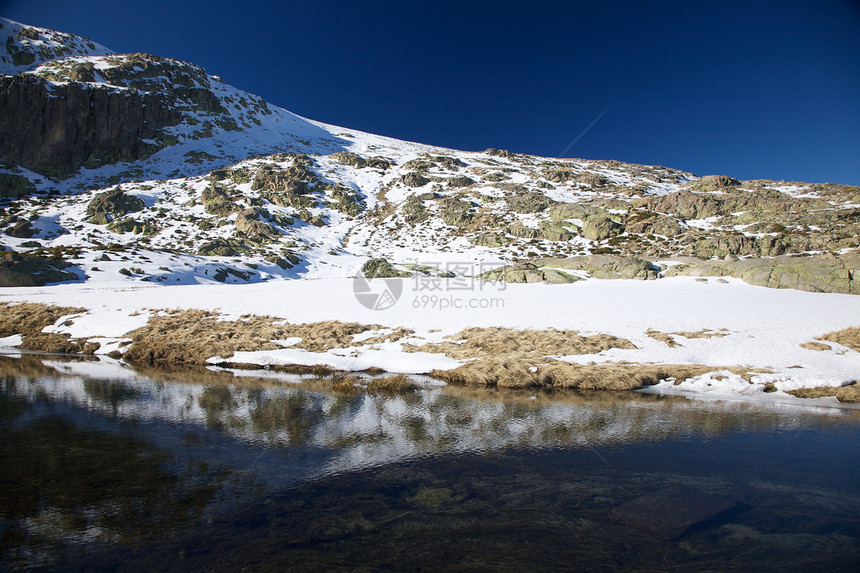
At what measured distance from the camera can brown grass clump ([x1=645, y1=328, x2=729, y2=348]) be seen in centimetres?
1664

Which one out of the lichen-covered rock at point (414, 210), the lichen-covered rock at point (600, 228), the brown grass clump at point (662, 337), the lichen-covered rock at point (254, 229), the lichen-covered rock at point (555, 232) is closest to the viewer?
the brown grass clump at point (662, 337)

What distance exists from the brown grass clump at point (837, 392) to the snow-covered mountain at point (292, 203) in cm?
2389

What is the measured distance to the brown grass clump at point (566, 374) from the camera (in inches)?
549

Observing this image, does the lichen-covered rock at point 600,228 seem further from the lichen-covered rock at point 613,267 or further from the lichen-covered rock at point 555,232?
the lichen-covered rock at point 613,267

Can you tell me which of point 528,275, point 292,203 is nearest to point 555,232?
point 528,275

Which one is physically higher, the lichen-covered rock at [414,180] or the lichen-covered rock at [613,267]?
the lichen-covered rock at [414,180]

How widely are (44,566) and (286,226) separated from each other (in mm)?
91831

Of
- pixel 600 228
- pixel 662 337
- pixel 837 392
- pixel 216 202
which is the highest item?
pixel 216 202

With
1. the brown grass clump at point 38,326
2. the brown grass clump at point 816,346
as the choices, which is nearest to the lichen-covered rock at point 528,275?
the brown grass clump at point 816,346

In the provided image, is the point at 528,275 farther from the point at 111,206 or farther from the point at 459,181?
the point at 111,206

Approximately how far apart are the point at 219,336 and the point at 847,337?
28759mm

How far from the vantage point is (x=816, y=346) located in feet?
49.5

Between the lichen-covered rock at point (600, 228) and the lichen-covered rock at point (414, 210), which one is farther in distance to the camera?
the lichen-covered rock at point (414, 210)

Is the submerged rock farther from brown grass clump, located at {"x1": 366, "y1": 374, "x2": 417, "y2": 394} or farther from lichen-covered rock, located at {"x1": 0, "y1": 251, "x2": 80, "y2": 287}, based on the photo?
lichen-covered rock, located at {"x1": 0, "y1": 251, "x2": 80, "y2": 287}
